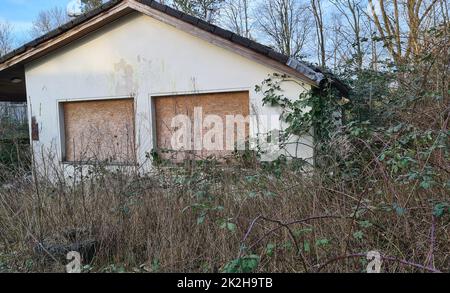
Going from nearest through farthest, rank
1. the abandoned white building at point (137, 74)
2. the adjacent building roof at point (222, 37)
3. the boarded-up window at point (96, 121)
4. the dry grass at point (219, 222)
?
the dry grass at point (219, 222)
the adjacent building roof at point (222, 37)
the abandoned white building at point (137, 74)
the boarded-up window at point (96, 121)

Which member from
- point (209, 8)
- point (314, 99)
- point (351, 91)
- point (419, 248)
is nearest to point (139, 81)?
point (314, 99)

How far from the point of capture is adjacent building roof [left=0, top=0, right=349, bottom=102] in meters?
5.92

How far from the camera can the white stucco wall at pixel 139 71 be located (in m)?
6.80

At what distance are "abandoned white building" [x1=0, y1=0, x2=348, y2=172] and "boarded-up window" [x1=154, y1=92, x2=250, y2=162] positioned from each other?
0.02m

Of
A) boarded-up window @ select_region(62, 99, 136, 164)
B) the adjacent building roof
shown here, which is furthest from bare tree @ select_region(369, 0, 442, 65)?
boarded-up window @ select_region(62, 99, 136, 164)

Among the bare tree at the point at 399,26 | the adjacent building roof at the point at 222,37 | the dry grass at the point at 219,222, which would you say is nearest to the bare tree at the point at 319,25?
the bare tree at the point at 399,26

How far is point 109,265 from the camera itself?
3.44m

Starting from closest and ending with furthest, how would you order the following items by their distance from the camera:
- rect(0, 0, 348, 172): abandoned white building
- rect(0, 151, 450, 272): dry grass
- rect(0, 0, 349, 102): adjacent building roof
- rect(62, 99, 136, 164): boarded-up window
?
rect(0, 151, 450, 272): dry grass → rect(0, 0, 349, 102): adjacent building roof → rect(0, 0, 348, 172): abandoned white building → rect(62, 99, 136, 164): boarded-up window

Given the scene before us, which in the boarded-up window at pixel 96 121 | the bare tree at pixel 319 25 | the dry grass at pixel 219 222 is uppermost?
the bare tree at pixel 319 25

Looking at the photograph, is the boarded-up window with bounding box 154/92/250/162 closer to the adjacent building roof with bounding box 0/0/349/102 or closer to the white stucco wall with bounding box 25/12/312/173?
the white stucco wall with bounding box 25/12/312/173

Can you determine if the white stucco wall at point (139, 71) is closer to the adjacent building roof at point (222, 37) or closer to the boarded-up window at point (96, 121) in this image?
the boarded-up window at point (96, 121)

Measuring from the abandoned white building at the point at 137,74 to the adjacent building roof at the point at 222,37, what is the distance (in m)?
0.02

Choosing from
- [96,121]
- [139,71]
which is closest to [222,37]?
[139,71]

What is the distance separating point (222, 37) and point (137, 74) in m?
2.17
